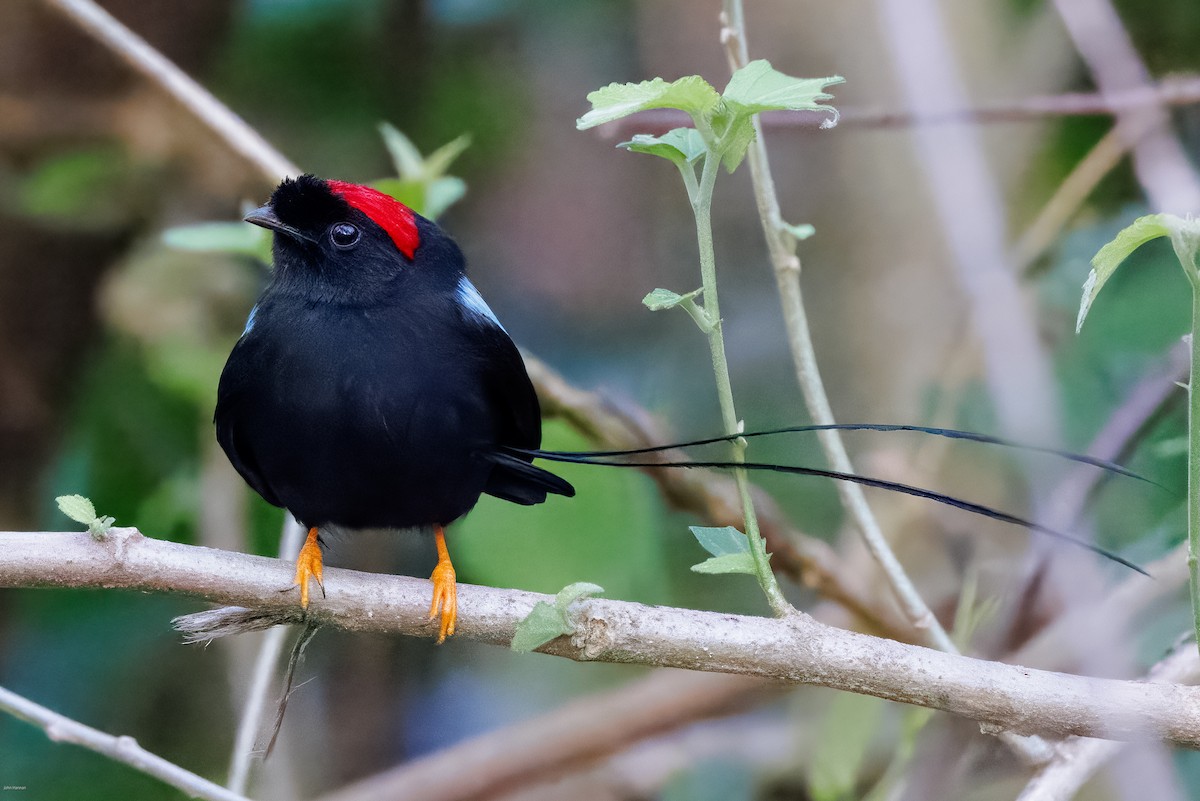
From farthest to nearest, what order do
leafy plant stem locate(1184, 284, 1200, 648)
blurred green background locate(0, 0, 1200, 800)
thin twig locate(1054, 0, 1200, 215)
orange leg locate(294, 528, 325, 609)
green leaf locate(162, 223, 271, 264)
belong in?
1. blurred green background locate(0, 0, 1200, 800)
2. thin twig locate(1054, 0, 1200, 215)
3. green leaf locate(162, 223, 271, 264)
4. orange leg locate(294, 528, 325, 609)
5. leafy plant stem locate(1184, 284, 1200, 648)

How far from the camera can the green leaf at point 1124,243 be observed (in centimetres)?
94

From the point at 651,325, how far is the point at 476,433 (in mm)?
1472

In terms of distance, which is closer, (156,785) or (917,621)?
(917,621)

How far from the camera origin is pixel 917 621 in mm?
1710

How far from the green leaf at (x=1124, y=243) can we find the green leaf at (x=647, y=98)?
1.29 ft

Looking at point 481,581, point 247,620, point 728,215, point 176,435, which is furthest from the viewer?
point 728,215

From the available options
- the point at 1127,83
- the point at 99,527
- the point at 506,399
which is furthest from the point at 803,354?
the point at 1127,83

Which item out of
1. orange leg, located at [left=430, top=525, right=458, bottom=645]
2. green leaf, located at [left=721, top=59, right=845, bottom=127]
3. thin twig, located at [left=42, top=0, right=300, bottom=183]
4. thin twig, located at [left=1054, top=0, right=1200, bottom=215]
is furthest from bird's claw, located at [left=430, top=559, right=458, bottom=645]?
thin twig, located at [left=1054, top=0, right=1200, bottom=215]

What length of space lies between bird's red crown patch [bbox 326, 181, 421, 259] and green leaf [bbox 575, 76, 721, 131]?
0.72 meters

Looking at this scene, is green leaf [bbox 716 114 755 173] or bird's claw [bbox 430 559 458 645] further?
bird's claw [bbox 430 559 458 645]

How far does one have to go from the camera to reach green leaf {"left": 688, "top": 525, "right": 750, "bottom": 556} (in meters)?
1.22

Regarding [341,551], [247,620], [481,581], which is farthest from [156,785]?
[247,620]

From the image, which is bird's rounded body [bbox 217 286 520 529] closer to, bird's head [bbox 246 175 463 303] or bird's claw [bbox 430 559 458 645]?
bird's head [bbox 246 175 463 303]

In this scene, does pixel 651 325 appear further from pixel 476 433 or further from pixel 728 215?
pixel 476 433
